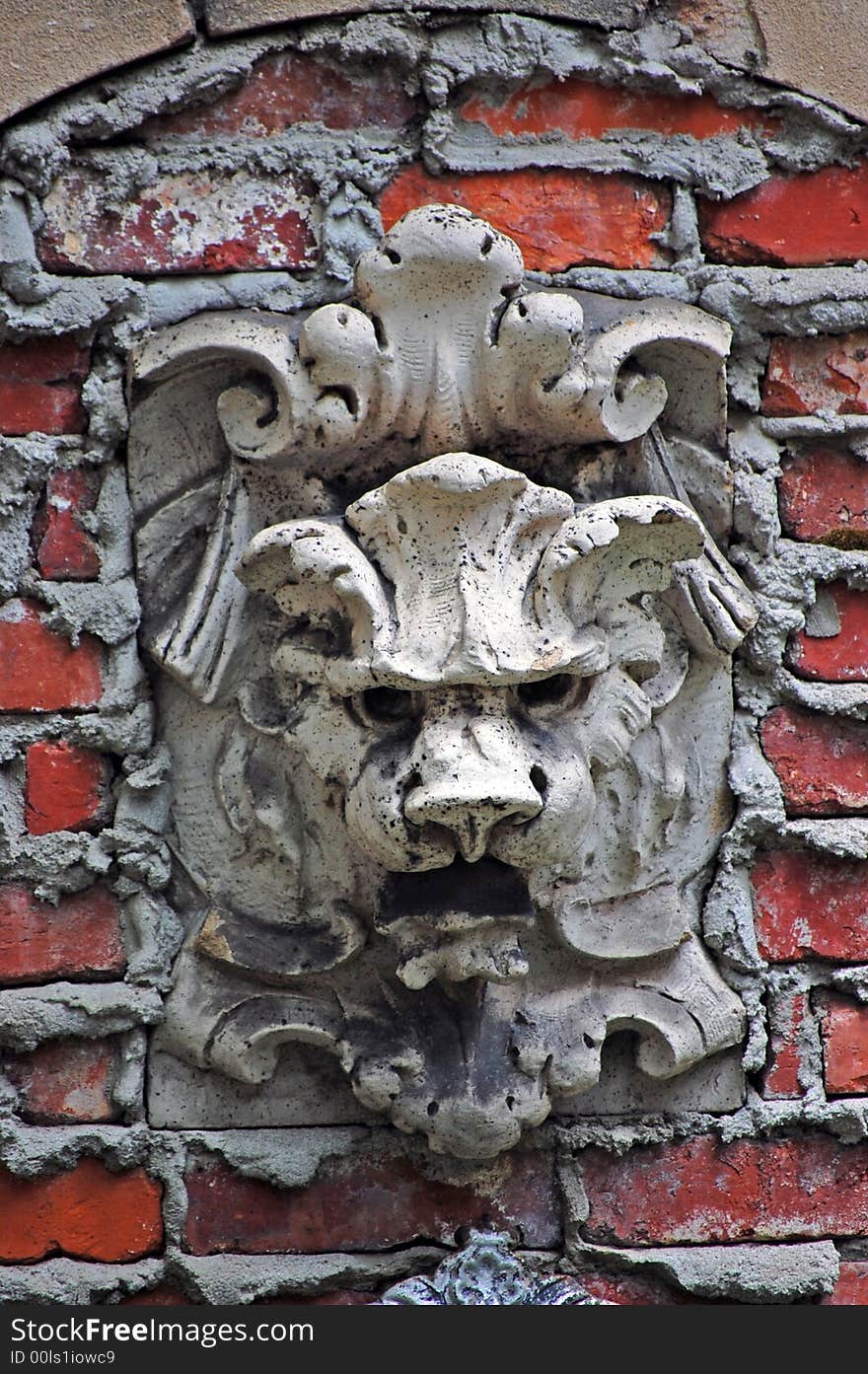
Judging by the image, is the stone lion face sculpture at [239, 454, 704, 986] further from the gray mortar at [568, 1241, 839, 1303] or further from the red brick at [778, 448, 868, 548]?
the gray mortar at [568, 1241, 839, 1303]

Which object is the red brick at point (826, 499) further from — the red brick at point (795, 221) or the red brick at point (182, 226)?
the red brick at point (182, 226)

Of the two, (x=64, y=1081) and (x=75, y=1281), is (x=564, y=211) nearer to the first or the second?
(x=64, y=1081)

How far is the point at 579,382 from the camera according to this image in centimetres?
140

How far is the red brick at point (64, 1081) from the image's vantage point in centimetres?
145

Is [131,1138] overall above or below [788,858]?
below

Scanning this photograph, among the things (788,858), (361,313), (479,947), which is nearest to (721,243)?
(361,313)

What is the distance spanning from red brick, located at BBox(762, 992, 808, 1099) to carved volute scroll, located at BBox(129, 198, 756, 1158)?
0.04 metres

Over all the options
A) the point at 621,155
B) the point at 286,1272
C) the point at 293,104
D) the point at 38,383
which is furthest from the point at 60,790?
the point at 621,155

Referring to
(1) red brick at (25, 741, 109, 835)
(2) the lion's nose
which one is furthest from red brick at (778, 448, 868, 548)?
(1) red brick at (25, 741, 109, 835)

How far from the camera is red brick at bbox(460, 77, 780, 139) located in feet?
4.92

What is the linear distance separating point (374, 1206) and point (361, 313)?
730 millimetres

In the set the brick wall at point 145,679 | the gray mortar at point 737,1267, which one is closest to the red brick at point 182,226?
the brick wall at point 145,679

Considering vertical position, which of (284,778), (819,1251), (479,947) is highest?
(284,778)

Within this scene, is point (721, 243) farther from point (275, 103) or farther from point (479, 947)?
point (479, 947)
